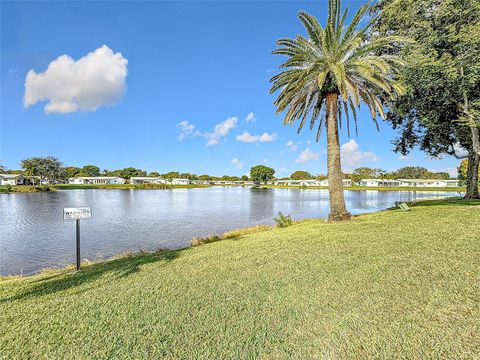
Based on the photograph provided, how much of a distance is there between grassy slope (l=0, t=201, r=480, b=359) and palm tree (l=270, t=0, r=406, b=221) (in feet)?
24.9

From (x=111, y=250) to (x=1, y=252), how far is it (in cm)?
536

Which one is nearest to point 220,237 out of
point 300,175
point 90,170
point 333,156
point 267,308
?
point 333,156

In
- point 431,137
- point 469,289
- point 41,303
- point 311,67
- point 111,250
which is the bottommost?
point 111,250

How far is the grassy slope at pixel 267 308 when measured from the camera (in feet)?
10.4

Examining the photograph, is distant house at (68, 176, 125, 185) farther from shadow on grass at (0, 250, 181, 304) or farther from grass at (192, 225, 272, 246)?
shadow on grass at (0, 250, 181, 304)

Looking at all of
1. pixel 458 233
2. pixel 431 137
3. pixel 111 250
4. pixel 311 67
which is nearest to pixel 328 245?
pixel 458 233

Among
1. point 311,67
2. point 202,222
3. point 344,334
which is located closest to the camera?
point 344,334

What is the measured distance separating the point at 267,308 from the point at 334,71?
11.2m

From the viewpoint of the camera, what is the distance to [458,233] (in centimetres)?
756

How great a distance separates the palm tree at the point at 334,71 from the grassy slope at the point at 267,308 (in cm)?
758

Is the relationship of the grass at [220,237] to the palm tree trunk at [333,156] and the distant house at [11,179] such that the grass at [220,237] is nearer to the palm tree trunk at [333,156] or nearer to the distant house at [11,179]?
the palm tree trunk at [333,156]

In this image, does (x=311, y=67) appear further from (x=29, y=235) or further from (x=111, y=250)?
(x=29, y=235)

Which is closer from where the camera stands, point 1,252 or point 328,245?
point 328,245

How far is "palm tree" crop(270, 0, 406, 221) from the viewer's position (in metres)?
12.5
